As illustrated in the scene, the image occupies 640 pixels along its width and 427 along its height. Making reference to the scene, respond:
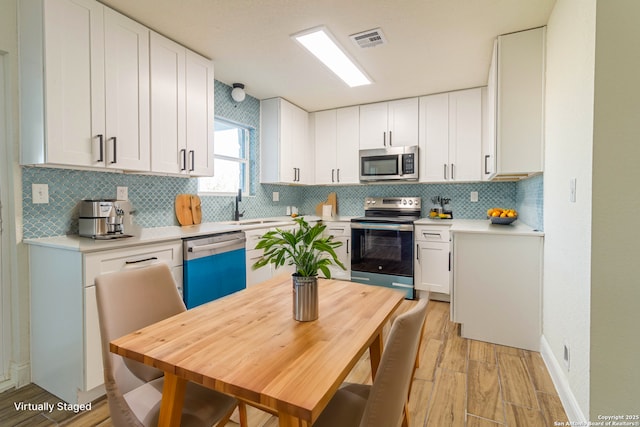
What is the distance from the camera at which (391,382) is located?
818 mm

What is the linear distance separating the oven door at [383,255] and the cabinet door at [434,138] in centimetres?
78

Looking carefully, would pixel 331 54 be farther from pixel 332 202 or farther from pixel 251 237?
pixel 332 202

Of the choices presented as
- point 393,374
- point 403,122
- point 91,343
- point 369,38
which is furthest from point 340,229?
point 393,374

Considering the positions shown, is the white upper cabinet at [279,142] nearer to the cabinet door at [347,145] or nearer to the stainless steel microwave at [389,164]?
the cabinet door at [347,145]

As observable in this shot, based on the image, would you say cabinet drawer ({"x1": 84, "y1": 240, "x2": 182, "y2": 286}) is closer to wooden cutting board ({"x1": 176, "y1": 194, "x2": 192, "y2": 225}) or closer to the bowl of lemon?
wooden cutting board ({"x1": 176, "y1": 194, "x2": 192, "y2": 225})

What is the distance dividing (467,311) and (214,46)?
123 inches

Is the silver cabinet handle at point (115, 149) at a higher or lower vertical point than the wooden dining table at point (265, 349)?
higher

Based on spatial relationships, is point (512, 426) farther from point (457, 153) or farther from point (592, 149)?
point (457, 153)

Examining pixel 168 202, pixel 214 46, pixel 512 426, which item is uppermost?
pixel 214 46

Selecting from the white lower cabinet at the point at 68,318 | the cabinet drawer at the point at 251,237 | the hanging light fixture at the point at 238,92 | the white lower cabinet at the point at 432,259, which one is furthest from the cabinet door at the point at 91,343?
the white lower cabinet at the point at 432,259

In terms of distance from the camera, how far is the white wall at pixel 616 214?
1.31 meters

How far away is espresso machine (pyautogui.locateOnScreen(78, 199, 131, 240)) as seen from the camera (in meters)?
2.12

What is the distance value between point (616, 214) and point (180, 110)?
2.93 m

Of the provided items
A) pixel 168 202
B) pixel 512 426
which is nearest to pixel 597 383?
pixel 512 426
